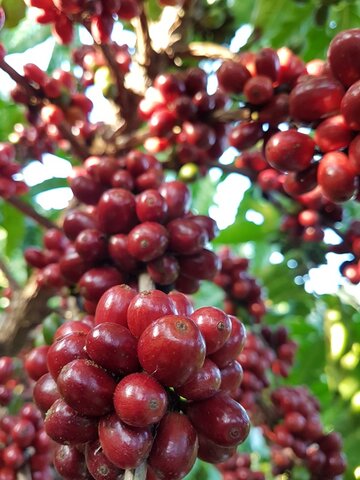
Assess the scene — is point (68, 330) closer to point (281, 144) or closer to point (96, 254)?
point (96, 254)

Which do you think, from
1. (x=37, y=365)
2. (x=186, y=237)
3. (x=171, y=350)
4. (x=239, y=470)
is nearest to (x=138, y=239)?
(x=186, y=237)

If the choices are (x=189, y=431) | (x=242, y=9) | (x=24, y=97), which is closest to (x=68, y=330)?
(x=189, y=431)

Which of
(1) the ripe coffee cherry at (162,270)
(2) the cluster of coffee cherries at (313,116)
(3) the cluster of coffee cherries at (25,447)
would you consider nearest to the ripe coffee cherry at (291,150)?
(2) the cluster of coffee cherries at (313,116)

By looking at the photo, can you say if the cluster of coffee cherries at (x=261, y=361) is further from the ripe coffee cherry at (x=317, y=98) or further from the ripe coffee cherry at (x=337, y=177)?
the ripe coffee cherry at (x=317, y=98)

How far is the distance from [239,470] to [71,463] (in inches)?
48.5

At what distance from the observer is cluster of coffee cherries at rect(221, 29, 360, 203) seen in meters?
1.31

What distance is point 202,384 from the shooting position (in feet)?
3.54

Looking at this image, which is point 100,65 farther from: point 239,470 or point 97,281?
point 239,470

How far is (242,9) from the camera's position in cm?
246

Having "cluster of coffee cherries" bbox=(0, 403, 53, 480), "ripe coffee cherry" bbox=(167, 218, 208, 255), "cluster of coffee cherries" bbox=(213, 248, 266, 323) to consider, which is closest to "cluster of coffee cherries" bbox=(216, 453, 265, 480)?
"cluster of coffee cherries" bbox=(213, 248, 266, 323)

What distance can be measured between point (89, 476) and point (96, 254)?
0.63 meters

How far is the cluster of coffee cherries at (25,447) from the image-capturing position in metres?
1.75

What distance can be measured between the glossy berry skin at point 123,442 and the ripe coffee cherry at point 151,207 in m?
0.63

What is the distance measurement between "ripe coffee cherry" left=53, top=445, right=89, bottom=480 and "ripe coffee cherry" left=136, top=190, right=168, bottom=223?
65cm
